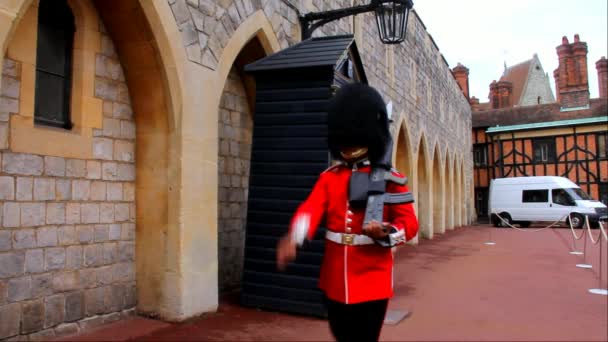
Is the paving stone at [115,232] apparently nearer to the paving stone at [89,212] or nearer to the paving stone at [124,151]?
the paving stone at [89,212]

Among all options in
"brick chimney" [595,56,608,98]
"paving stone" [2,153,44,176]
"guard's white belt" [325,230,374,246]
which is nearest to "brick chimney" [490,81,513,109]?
"brick chimney" [595,56,608,98]

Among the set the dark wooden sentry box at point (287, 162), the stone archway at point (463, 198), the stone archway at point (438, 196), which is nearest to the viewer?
the dark wooden sentry box at point (287, 162)

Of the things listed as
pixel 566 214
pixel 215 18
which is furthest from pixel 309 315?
pixel 566 214

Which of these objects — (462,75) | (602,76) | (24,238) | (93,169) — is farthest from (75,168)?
(602,76)

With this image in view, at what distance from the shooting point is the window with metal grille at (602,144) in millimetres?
23828

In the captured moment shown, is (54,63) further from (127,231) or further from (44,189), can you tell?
(127,231)

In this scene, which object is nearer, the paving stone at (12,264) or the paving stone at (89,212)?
the paving stone at (12,264)

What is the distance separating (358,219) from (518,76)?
44.6 m

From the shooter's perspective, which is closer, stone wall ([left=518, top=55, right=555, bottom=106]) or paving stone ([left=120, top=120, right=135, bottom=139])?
paving stone ([left=120, top=120, right=135, bottom=139])

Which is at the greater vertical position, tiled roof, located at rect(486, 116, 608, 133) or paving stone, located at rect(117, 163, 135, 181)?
tiled roof, located at rect(486, 116, 608, 133)

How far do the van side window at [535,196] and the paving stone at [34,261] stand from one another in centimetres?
1915

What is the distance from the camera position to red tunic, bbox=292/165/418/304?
2324 millimetres

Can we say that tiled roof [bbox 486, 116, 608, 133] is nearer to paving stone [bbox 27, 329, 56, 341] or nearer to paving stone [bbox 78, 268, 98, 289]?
paving stone [bbox 78, 268, 98, 289]

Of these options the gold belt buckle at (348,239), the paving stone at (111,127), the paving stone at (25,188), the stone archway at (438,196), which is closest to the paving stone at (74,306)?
the paving stone at (25,188)
